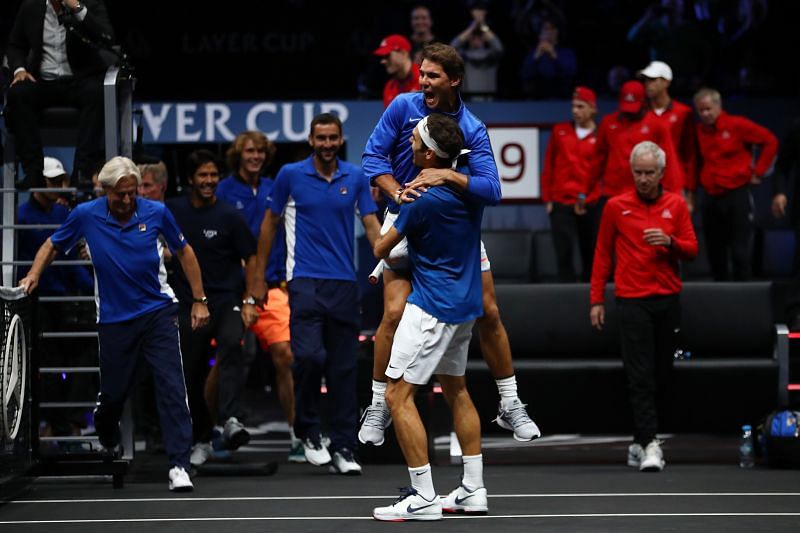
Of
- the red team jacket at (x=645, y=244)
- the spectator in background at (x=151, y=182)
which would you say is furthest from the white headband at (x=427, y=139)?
the spectator in background at (x=151, y=182)

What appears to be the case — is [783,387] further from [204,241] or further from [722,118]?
[204,241]

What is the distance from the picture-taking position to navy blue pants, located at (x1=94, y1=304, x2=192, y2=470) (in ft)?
28.2

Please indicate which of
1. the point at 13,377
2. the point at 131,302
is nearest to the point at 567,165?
the point at 131,302

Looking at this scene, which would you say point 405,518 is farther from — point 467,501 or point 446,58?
point 446,58

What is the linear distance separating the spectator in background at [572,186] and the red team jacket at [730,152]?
956 mm

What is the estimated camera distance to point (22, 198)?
13.8 metres

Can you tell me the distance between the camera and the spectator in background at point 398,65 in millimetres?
11039

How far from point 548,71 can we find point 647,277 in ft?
20.0

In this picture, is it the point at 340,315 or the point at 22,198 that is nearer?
the point at 340,315

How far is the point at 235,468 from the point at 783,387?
153 inches

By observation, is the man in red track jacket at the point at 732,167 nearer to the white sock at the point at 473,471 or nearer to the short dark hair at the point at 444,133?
the white sock at the point at 473,471

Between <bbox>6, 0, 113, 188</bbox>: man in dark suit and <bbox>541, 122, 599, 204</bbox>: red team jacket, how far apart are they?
4440 millimetres

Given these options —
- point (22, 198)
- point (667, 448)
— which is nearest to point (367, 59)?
point (22, 198)

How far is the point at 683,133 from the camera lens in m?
12.0
